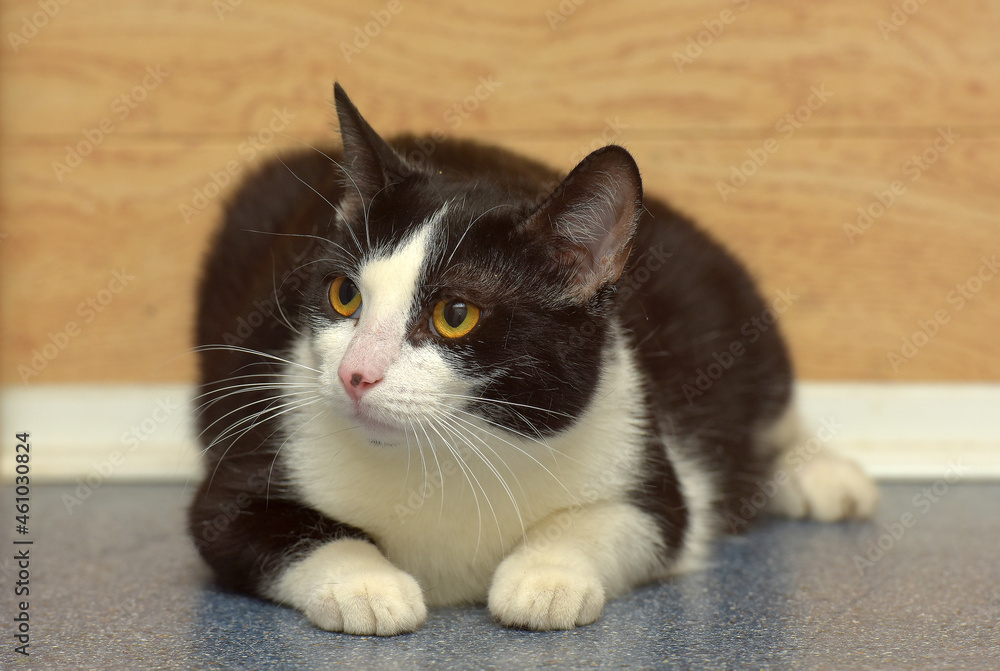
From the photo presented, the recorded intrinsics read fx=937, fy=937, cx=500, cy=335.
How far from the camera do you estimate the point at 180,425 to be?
7.54ft

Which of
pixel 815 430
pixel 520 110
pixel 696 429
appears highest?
pixel 520 110

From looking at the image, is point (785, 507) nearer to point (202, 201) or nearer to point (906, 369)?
point (906, 369)

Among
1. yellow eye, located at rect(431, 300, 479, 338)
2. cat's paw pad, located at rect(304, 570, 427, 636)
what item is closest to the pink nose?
yellow eye, located at rect(431, 300, 479, 338)

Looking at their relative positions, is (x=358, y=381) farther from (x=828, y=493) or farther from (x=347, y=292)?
(x=828, y=493)

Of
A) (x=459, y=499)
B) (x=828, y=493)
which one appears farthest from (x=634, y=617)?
(x=828, y=493)

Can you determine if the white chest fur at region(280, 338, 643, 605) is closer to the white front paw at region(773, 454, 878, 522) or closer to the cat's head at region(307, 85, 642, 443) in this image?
the cat's head at region(307, 85, 642, 443)

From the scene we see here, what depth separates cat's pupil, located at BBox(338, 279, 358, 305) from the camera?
1299 millimetres

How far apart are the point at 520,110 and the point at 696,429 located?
36.1 inches

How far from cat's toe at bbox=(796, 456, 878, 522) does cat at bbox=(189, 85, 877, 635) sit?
0.31 m

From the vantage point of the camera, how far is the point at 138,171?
2283 millimetres

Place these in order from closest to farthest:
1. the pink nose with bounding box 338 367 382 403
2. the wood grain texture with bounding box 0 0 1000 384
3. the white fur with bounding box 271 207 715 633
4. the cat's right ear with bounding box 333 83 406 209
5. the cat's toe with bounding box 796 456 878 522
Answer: the pink nose with bounding box 338 367 382 403 < the white fur with bounding box 271 207 715 633 < the cat's right ear with bounding box 333 83 406 209 < the cat's toe with bounding box 796 456 878 522 < the wood grain texture with bounding box 0 0 1000 384

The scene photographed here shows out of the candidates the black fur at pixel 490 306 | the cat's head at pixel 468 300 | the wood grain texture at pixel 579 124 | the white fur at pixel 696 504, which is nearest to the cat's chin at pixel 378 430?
the cat's head at pixel 468 300

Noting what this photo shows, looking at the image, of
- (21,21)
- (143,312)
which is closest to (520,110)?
(143,312)

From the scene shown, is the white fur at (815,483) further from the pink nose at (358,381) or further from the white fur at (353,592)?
the pink nose at (358,381)
